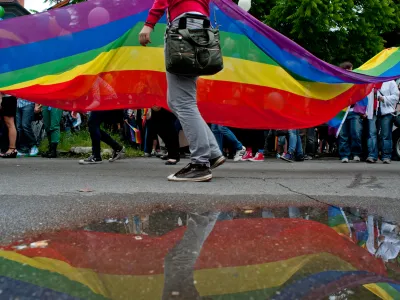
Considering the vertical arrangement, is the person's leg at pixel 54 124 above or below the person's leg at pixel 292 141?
above

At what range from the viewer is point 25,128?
8.81m

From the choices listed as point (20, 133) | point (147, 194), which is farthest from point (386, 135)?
point (20, 133)

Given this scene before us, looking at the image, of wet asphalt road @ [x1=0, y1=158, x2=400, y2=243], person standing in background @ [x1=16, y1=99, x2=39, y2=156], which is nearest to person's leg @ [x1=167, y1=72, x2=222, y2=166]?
wet asphalt road @ [x1=0, y1=158, x2=400, y2=243]

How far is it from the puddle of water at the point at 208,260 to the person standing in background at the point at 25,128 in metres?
6.75

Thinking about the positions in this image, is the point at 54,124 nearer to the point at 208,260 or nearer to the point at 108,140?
the point at 108,140

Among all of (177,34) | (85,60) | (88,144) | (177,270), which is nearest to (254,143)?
(88,144)

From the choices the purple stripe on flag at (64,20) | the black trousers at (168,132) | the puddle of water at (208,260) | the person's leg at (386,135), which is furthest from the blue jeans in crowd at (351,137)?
the puddle of water at (208,260)

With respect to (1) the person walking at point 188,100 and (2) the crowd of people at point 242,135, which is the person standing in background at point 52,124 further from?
(1) the person walking at point 188,100

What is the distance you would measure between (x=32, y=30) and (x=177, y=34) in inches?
88.2

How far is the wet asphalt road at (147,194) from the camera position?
2.77m

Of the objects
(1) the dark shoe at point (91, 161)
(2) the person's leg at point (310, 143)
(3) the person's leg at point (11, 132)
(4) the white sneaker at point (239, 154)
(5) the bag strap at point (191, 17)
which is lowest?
(2) the person's leg at point (310, 143)

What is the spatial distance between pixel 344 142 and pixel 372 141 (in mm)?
555

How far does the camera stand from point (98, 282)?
1.74 metres

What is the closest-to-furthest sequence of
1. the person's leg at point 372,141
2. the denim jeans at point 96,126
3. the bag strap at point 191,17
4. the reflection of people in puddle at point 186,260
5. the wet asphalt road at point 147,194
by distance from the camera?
1. the reflection of people in puddle at point 186,260
2. the wet asphalt road at point 147,194
3. the bag strap at point 191,17
4. the denim jeans at point 96,126
5. the person's leg at point 372,141
